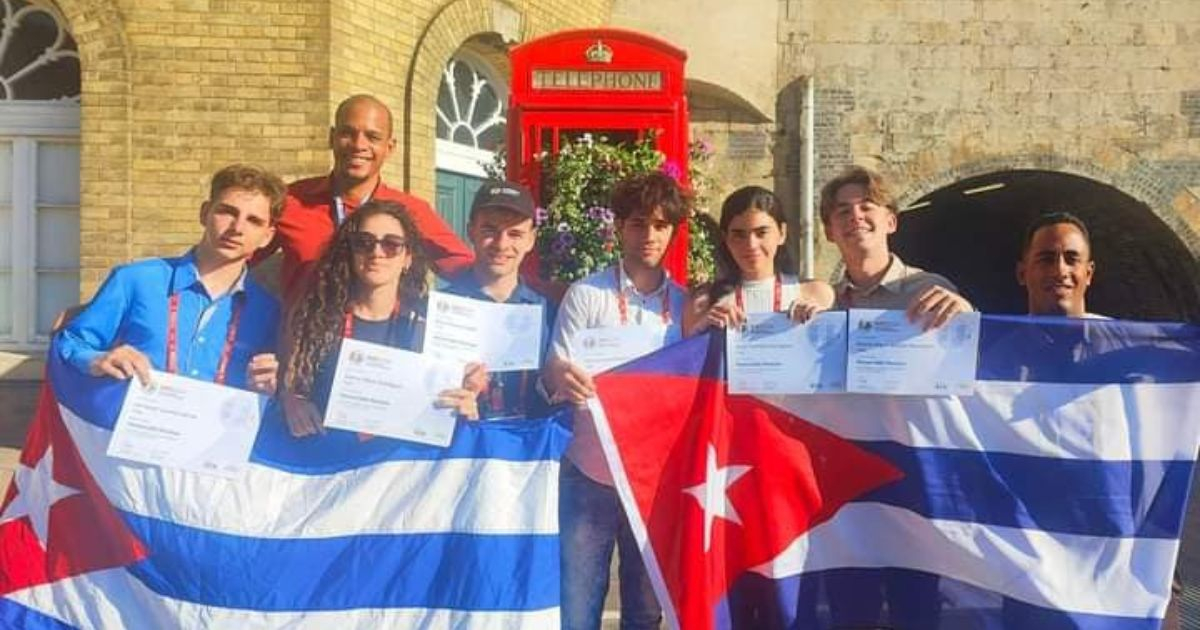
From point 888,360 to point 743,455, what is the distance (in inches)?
24.4

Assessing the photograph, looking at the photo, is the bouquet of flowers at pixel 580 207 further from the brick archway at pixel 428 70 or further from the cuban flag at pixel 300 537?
the cuban flag at pixel 300 537

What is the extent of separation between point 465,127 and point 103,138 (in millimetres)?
3514

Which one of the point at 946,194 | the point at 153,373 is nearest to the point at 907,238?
the point at 946,194

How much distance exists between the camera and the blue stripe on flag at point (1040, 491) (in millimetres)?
3982

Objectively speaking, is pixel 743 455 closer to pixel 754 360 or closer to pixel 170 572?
pixel 754 360

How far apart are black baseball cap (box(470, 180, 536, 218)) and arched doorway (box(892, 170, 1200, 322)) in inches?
399

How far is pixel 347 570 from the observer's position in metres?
3.96

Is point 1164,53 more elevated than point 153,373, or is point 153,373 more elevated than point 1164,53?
point 1164,53

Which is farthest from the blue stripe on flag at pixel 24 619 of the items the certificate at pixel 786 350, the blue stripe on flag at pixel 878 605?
the certificate at pixel 786 350

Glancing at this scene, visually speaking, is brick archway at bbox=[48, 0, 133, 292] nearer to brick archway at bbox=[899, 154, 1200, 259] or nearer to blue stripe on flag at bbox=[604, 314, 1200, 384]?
blue stripe on flag at bbox=[604, 314, 1200, 384]

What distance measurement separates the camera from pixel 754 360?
4039 mm

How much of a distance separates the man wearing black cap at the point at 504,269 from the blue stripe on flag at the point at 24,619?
66.1 inches

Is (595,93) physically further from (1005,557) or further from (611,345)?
(1005,557)

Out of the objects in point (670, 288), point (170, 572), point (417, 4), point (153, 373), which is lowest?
point (170, 572)
